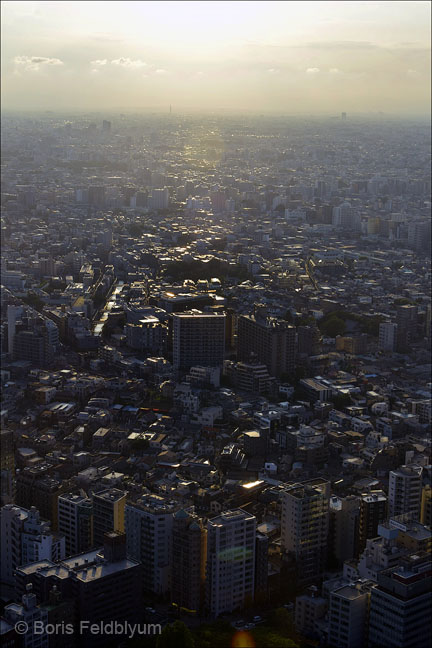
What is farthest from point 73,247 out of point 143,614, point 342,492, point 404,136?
point 404,136

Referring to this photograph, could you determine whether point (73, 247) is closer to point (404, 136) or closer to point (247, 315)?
point (247, 315)

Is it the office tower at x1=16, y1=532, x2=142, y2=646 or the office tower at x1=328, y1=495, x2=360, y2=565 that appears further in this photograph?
the office tower at x1=328, y1=495, x2=360, y2=565

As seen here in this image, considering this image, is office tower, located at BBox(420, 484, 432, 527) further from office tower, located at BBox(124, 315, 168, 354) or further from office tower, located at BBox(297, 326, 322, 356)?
office tower, located at BBox(124, 315, 168, 354)

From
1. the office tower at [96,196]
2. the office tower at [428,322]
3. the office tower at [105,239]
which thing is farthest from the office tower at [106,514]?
the office tower at [96,196]

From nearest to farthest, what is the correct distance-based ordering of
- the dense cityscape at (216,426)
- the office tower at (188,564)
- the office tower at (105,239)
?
the dense cityscape at (216,426) → the office tower at (188,564) → the office tower at (105,239)

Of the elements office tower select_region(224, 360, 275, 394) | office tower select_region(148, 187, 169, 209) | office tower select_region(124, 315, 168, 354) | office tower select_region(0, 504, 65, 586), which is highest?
office tower select_region(148, 187, 169, 209)

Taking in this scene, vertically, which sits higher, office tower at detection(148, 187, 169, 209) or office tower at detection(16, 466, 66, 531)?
office tower at detection(148, 187, 169, 209)

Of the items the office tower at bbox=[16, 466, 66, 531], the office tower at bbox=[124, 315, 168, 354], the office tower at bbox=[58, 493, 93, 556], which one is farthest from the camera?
the office tower at bbox=[124, 315, 168, 354]

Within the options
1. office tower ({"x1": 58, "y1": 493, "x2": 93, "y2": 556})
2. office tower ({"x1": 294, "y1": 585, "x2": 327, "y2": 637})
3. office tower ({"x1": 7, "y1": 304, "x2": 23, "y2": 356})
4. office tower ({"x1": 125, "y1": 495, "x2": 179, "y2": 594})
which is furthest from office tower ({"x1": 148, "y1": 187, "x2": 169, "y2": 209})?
office tower ({"x1": 294, "y1": 585, "x2": 327, "y2": 637})

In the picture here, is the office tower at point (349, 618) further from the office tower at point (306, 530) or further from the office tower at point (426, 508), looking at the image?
the office tower at point (426, 508)
